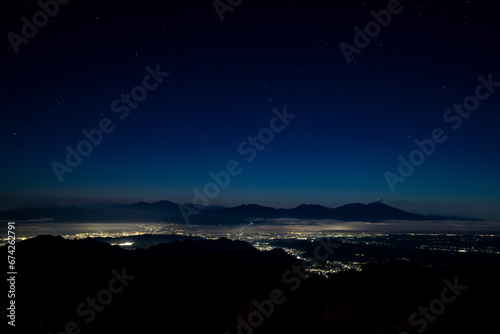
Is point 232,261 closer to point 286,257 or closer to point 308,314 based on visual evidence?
point 286,257

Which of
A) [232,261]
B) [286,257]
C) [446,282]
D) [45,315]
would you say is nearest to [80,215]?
[232,261]

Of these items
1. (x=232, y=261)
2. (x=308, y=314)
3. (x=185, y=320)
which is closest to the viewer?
(x=308, y=314)

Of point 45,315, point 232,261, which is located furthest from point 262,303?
point 232,261

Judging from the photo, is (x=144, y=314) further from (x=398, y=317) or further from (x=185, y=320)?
(x=398, y=317)

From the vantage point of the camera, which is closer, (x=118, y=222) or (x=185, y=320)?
(x=185, y=320)

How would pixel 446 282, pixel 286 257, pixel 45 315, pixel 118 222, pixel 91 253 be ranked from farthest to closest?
pixel 118 222, pixel 286 257, pixel 91 253, pixel 446 282, pixel 45 315

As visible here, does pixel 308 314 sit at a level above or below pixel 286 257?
above

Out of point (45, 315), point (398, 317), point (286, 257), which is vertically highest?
point (398, 317)
